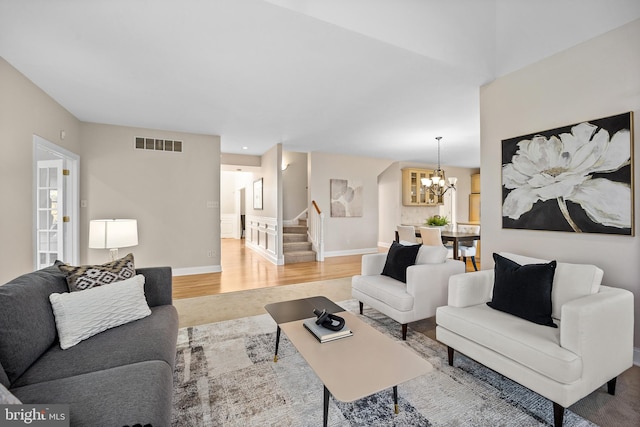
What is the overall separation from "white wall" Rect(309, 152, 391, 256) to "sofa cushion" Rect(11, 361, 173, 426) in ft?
18.8

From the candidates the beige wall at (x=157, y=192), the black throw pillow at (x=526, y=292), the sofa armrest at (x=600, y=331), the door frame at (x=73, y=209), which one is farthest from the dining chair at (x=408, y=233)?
the door frame at (x=73, y=209)

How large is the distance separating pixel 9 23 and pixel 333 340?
10.7 feet

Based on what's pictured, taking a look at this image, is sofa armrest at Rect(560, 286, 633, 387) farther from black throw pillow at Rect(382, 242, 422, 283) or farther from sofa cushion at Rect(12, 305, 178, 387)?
sofa cushion at Rect(12, 305, 178, 387)

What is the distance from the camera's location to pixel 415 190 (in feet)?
26.5

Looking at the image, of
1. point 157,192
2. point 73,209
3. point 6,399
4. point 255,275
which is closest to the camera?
point 6,399

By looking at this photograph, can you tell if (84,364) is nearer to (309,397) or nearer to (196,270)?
(309,397)

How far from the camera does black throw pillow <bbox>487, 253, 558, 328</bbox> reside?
1869 millimetres

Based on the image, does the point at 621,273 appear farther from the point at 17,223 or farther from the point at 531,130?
the point at 17,223

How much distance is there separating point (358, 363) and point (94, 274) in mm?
1838

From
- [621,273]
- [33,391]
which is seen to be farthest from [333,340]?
[621,273]

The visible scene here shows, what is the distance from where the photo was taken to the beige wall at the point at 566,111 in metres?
2.13

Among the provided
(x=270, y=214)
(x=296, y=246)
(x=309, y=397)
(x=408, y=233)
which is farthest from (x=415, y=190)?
(x=309, y=397)

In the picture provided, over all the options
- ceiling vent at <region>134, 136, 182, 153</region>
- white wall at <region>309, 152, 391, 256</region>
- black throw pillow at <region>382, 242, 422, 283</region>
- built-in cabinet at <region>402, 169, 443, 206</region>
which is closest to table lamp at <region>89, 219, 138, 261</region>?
ceiling vent at <region>134, 136, 182, 153</region>

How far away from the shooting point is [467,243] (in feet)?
18.3
